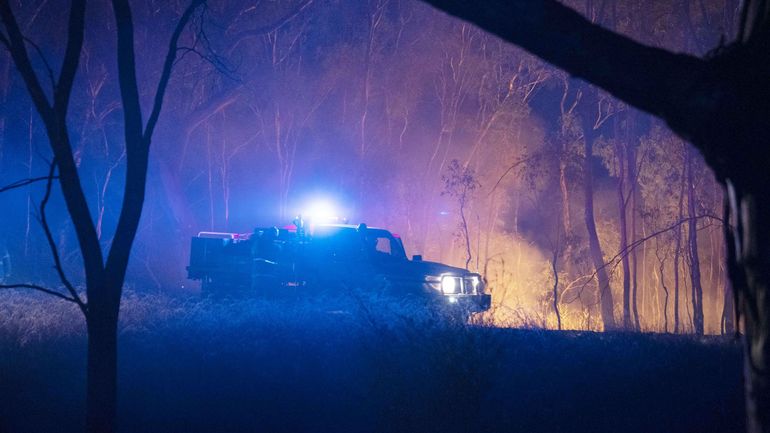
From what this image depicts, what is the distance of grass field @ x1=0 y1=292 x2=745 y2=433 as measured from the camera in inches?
230

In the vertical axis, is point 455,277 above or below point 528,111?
below

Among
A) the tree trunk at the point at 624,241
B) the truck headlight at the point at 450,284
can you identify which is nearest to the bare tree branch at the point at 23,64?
the truck headlight at the point at 450,284

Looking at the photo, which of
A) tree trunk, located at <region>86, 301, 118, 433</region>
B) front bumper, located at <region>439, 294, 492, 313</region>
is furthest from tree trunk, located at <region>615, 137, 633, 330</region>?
tree trunk, located at <region>86, 301, 118, 433</region>

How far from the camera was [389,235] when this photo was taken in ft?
44.0

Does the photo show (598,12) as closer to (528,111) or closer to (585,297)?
(528,111)

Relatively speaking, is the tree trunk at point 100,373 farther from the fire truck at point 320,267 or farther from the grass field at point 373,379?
the fire truck at point 320,267

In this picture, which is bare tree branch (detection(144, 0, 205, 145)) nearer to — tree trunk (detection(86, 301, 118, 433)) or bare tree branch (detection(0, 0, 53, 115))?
bare tree branch (detection(0, 0, 53, 115))

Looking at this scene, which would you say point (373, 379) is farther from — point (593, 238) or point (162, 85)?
point (593, 238)

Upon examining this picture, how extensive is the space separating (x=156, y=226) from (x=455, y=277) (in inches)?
844

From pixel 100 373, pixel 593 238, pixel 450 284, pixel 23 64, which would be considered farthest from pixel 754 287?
pixel 593 238

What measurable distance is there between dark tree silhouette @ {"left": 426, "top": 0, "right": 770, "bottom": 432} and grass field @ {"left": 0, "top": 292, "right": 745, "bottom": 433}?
3.21 m

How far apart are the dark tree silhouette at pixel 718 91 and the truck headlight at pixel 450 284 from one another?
901cm

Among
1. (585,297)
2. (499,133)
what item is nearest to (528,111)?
(499,133)

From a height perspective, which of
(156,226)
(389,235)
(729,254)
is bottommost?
(729,254)
